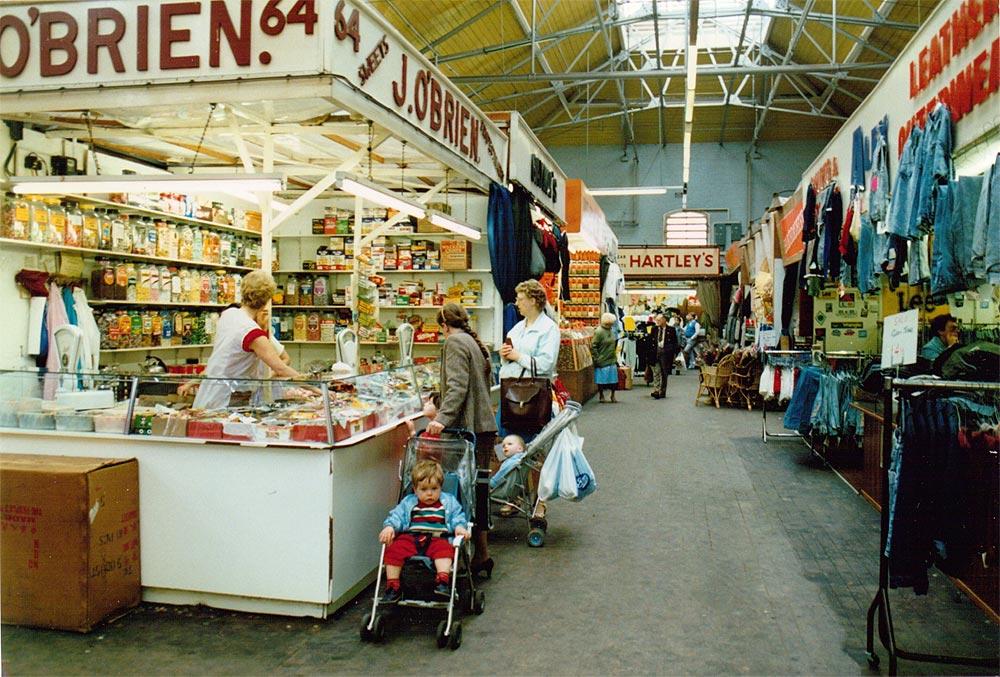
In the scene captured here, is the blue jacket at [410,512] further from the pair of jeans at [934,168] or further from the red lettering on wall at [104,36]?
the pair of jeans at [934,168]

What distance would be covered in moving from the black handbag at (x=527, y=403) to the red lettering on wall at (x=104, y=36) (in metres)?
3.15

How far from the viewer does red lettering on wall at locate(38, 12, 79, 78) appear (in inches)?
189

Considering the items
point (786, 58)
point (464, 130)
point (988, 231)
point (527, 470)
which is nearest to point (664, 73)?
point (786, 58)

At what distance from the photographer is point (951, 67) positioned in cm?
502

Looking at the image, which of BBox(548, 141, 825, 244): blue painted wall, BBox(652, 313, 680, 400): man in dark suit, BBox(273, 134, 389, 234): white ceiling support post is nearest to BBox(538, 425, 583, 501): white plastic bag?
BBox(273, 134, 389, 234): white ceiling support post

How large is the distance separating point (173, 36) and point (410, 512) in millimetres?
3123

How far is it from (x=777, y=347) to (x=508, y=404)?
7.40 metres

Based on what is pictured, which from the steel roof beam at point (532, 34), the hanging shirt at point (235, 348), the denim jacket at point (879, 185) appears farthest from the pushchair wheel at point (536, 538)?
the steel roof beam at point (532, 34)

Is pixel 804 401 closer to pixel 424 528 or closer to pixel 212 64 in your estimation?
pixel 424 528

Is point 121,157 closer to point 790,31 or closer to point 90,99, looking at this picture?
point 90,99

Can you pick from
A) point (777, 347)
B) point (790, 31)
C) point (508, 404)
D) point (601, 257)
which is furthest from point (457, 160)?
point (790, 31)

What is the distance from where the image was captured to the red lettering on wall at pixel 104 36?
4707 mm

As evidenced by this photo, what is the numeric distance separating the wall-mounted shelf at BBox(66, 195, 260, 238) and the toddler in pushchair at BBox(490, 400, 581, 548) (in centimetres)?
423

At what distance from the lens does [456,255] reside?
926cm
